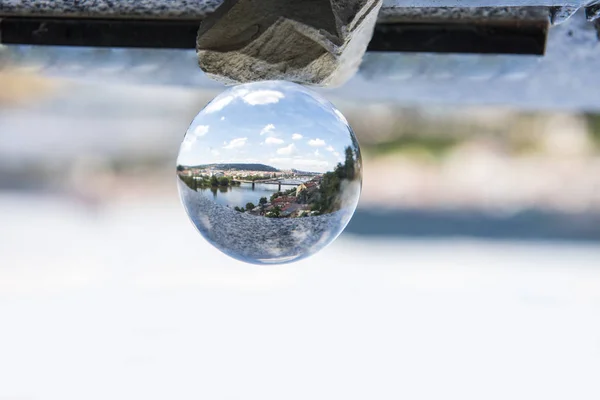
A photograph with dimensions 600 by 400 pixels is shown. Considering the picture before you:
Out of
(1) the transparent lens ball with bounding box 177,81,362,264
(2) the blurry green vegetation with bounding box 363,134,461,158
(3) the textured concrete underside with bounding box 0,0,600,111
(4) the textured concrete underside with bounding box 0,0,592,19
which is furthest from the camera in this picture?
(2) the blurry green vegetation with bounding box 363,134,461,158

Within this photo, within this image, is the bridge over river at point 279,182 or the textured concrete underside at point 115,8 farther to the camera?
the textured concrete underside at point 115,8

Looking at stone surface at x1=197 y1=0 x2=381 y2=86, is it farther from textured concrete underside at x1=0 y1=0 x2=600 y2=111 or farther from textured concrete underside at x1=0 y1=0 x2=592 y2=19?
textured concrete underside at x1=0 y1=0 x2=600 y2=111

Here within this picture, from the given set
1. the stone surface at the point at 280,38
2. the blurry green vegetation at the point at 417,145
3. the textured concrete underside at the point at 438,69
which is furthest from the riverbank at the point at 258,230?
the blurry green vegetation at the point at 417,145

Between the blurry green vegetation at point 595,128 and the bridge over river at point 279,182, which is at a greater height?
the bridge over river at point 279,182

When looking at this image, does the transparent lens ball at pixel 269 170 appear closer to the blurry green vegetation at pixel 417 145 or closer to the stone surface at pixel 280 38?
the stone surface at pixel 280 38

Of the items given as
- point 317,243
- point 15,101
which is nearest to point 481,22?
point 317,243

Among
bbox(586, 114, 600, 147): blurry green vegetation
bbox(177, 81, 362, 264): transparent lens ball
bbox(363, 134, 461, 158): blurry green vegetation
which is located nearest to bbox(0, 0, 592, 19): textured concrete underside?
bbox(177, 81, 362, 264): transparent lens ball
